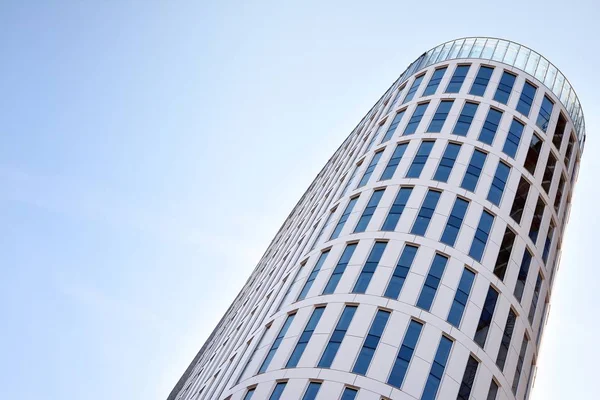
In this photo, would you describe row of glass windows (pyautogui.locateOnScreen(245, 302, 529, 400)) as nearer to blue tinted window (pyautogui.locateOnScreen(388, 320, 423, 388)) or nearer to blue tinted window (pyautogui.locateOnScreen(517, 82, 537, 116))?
blue tinted window (pyautogui.locateOnScreen(388, 320, 423, 388))

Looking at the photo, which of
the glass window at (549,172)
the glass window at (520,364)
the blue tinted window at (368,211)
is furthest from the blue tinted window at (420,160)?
the glass window at (520,364)

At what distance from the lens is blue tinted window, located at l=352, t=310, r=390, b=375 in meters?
36.5

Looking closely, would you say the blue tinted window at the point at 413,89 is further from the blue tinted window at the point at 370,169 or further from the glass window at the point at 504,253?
the glass window at the point at 504,253

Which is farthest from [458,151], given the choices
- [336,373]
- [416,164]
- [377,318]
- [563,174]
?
[336,373]

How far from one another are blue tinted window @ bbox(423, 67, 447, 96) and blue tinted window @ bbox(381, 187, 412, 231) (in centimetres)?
1343

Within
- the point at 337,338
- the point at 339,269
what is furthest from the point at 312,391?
the point at 339,269

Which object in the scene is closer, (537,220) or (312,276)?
(312,276)

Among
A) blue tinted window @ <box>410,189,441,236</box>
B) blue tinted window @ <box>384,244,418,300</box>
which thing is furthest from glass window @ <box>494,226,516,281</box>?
blue tinted window @ <box>384,244,418,300</box>

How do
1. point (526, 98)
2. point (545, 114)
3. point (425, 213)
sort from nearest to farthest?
1. point (425, 213)
2. point (526, 98)
3. point (545, 114)

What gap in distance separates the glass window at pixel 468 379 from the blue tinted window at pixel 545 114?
24.3 meters

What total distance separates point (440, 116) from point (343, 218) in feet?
40.6

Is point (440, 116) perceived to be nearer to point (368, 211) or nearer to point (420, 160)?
point (420, 160)

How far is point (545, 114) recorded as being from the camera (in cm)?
5666

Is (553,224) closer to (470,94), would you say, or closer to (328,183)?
(470,94)
